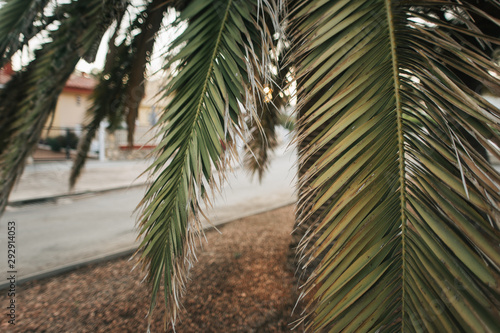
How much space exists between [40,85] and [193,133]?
3.94 feet

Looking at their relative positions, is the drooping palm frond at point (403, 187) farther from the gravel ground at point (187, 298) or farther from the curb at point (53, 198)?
the curb at point (53, 198)

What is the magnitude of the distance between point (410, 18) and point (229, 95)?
2.79 ft

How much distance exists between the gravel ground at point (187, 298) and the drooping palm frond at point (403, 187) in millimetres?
1607

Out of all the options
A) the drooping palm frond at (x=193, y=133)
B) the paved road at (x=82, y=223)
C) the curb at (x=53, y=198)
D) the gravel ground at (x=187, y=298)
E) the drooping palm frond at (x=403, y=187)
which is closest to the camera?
the drooping palm frond at (x=403, y=187)

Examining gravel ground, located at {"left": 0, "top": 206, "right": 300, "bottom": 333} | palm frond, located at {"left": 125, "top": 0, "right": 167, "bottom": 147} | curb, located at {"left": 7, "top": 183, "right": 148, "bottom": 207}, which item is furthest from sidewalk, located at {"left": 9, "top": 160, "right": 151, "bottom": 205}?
gravel ground, located at {"left": 0, "top": 206, "right": 300, "bottom": 333}

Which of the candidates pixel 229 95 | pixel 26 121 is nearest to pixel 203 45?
pixel 229 95

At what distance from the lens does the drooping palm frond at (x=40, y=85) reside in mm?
1687

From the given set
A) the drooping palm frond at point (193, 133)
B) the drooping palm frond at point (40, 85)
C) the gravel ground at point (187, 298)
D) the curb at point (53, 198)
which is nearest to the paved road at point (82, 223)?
the curb at point (53, 198)

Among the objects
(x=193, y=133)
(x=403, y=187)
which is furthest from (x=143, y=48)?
(x=403, y=187)

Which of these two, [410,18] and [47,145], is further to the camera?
[47,145]

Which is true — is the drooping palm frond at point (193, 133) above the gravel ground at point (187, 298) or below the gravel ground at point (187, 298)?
above

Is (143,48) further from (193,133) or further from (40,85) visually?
(193,133)

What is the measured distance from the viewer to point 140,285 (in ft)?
10.1

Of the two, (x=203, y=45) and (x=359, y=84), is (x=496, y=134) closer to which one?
(x=359, y=84)
